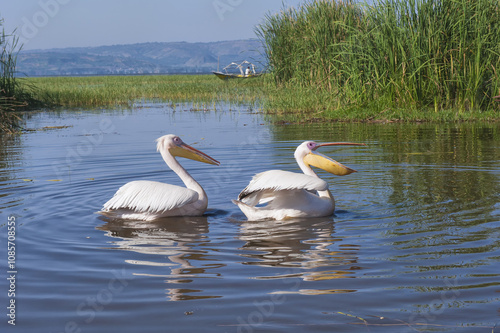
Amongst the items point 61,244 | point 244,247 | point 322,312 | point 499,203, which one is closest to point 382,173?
point 499,203

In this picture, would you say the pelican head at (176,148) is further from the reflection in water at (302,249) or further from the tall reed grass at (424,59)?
the tall reed grass at (424,59)

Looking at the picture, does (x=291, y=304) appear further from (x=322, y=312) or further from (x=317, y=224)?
(x=317, y=224)

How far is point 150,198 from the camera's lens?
19.3 feet

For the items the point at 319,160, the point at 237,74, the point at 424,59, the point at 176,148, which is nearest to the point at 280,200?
the point at 319,160

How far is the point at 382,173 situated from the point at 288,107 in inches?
345

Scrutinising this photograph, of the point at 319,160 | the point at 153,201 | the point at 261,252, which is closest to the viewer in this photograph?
the point at 261,252

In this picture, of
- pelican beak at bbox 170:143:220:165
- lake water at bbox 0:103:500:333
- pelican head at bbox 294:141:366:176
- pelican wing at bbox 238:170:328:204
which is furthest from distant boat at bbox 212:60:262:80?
pelican wing at bbox 238:170:328:204

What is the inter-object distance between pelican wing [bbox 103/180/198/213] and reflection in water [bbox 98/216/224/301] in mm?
176

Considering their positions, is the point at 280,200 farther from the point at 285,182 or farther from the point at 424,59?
the point at 424,59

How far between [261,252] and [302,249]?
326 millimetres

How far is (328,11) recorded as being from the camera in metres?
16.7

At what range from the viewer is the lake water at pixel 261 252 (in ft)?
11.3

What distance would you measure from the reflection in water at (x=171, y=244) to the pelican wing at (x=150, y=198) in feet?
0.58

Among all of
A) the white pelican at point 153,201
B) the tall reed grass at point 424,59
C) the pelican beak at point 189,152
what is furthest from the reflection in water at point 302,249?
the tall reed grass at point 424,59
